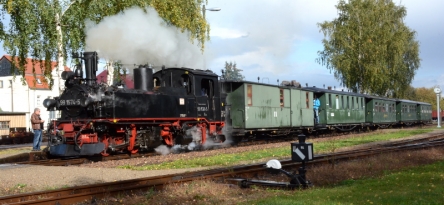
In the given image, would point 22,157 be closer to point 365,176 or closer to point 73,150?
point 73,150

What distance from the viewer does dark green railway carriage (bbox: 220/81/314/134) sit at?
2122 cm

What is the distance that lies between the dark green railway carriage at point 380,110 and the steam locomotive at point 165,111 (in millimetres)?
11150

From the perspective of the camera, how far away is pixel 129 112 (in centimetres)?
1576

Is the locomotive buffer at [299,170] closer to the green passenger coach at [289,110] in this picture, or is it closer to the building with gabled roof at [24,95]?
the green passenger coach at [289,110]

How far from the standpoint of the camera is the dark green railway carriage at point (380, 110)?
35.7 meters

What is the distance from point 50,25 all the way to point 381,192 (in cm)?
1643

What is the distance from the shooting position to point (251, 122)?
70.7 feet

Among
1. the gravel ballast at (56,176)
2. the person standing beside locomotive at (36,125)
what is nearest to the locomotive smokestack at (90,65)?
the gravel ballast at (56,176)

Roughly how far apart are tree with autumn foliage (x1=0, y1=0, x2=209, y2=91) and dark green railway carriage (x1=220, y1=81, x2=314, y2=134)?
5.92 metres

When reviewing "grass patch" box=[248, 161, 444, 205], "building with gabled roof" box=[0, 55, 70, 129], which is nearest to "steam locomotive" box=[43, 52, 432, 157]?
"grass patch" box=[248, 161, 444, 205]

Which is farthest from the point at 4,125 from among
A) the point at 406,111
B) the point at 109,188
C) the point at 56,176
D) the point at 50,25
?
the point at 406,111

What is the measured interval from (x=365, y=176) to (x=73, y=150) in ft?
29.0

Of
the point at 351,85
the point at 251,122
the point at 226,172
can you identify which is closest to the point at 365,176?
the point at 226,172

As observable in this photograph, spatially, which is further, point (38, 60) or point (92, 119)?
point (38, 60)
